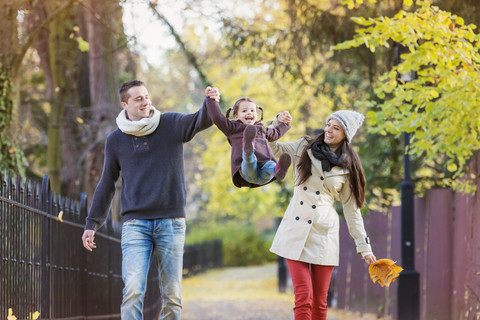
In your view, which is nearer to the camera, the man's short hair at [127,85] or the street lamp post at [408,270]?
the man's short hair at [127,85]

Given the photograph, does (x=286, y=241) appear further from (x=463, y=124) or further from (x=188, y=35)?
(x=188, y=35)

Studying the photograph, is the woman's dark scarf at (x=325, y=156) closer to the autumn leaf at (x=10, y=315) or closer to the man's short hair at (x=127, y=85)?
the man's short hair at (x=127, y=85)

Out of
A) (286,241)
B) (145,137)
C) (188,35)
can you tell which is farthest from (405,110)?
(188,35)

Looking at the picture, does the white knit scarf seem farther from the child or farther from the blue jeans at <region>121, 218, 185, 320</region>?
the blue jeans at <region>121, 218, 185, 320</region>

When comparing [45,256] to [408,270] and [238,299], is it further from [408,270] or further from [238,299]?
[238,299]

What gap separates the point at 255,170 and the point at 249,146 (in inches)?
9.1

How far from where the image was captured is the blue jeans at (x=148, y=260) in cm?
484

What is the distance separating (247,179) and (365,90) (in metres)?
8.48

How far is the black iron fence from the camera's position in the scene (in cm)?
508

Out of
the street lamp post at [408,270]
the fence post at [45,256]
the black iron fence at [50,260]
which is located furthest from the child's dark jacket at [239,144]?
the street lamp post at [408,270]

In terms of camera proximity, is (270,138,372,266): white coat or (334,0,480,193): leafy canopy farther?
(334,0,480,193): leafy canopy

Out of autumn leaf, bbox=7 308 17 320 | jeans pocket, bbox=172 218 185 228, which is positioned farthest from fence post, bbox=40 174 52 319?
jeans pocket, bbox=172 218 185 228

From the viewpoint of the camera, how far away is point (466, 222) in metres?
8.09

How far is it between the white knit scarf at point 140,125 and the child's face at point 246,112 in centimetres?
62
